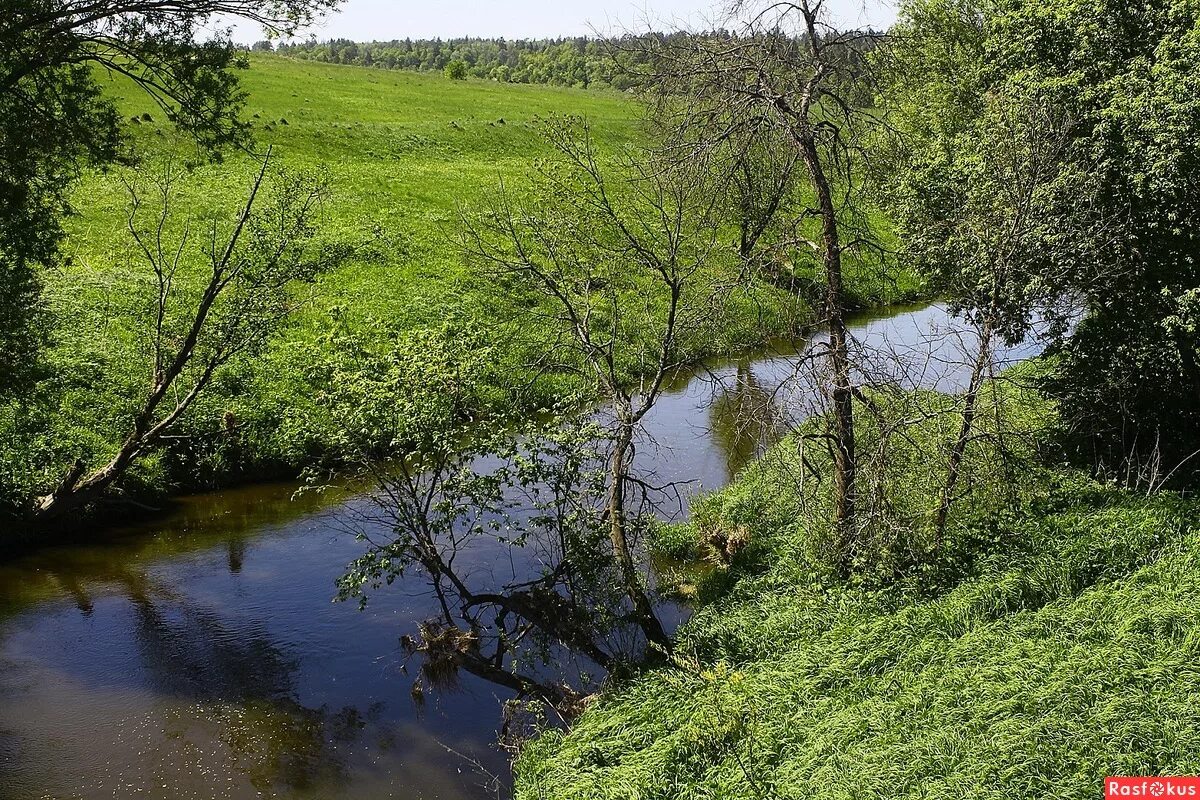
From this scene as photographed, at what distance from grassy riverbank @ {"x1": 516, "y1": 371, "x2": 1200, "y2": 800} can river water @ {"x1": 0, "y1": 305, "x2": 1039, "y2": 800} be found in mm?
2050

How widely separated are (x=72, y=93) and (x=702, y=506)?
38.1ft

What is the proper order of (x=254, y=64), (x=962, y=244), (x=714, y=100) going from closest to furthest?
(x=714, y=100) → (x=962, y=244) → (x=254, y=64)

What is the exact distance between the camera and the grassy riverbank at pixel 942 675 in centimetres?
836

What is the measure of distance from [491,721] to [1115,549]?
844 centimetres

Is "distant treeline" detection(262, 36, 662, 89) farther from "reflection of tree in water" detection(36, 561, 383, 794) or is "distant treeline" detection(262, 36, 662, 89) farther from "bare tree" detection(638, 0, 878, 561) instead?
"reflection of tree in water" detection(36, 561, 383, 794)

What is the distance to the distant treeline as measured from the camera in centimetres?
1122

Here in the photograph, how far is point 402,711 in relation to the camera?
1230 centimetres

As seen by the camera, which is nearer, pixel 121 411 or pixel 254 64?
pixel 121 411

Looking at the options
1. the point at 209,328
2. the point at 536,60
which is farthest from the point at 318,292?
the point at 536,60

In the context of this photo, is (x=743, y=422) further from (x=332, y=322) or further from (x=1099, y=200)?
(x=332, y=322)

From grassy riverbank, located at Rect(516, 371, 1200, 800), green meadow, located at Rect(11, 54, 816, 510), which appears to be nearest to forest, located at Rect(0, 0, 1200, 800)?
grassy riverbank, located at Rect(516, 371, 1200, 800)

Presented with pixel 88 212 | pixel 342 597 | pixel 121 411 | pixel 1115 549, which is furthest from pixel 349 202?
pixel 1115 549

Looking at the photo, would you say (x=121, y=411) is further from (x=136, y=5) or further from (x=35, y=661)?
(x=136, y=5)

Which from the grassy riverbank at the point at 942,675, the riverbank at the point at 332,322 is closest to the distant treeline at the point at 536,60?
the riverbank at the point at 332,322
